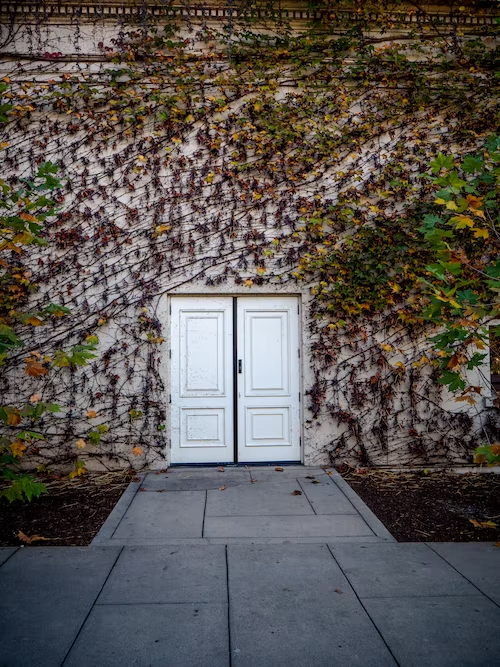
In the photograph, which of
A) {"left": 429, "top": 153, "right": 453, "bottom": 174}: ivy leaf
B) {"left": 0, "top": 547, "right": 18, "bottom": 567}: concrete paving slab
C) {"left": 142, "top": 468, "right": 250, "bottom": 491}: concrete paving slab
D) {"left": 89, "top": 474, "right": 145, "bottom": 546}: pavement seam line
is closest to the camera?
{"left": 0, "top": 547, "right": 18, "bottom": 567}: concrete paving slab

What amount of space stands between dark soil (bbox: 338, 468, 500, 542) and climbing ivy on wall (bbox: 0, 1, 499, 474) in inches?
14.4

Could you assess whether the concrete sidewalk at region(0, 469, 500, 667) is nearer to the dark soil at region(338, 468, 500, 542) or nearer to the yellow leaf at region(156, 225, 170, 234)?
the dark soil at region(338, 468, 500, 542)

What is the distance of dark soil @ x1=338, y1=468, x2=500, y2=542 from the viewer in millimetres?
3803

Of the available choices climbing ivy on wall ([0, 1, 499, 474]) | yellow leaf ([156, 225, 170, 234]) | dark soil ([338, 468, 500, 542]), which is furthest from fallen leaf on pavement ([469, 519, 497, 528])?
yellow leaf ([156, 225, 170, 234])

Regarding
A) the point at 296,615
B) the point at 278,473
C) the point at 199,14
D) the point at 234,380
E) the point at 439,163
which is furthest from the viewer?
the point at 199,14

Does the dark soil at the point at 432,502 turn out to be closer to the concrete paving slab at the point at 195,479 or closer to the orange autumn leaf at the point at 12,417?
the concrete paving slab at the point at 195,479

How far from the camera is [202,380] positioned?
18.8 feet

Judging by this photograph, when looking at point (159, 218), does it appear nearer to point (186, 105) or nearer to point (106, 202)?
point (106, 202)

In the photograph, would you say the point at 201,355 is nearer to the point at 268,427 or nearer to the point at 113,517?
the point at 268,427

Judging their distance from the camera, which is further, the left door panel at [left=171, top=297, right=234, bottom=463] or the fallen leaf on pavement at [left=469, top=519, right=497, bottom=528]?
the left door panel at [left=171, top=297, right=234, bottom=463]

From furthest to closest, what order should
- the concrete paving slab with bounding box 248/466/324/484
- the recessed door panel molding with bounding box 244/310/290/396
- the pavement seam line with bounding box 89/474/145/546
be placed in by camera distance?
the recessed door panel molding with bounding box 244/310/290/396 → the concrete paving slab with bounding box 248/466/324/484 → the pavement seam line with bounding box 89/474/145/546

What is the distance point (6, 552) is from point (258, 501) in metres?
2.22

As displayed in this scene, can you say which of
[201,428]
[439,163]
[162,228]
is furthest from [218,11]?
[201,428]

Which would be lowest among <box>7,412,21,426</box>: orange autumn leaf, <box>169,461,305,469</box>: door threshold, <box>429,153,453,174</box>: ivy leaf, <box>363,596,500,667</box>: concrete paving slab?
<box>363,596,500,667</box>: concrete paving slab
